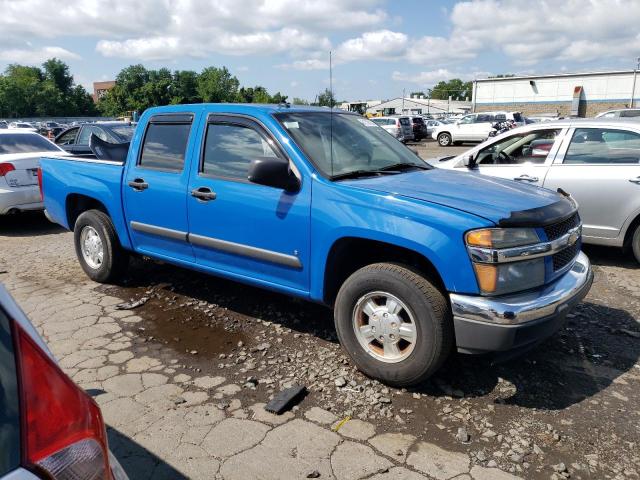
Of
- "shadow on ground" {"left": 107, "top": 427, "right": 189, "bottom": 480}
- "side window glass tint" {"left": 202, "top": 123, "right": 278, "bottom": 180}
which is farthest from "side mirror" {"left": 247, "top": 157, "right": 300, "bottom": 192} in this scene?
"shadow on ground" {"left": 107, "top": 427, "right": 189, "bottom": 480}

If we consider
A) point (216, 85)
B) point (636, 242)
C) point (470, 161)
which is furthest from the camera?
point (216, 85)

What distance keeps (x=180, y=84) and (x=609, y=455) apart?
346 feet

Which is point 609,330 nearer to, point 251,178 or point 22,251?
point 251,178

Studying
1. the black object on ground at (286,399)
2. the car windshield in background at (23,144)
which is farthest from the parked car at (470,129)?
the black object on ground at (286,399)

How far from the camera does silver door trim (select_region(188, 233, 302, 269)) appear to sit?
3828 millimetres

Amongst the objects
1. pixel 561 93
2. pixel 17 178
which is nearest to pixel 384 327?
pixel 17 178

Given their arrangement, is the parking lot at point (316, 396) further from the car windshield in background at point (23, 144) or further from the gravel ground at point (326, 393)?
the car windshield in background at point (23, 144)

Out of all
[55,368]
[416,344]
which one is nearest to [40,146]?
[416,344]

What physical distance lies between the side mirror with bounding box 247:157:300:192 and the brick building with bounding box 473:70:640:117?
173 ft

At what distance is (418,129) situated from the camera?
32031 mm

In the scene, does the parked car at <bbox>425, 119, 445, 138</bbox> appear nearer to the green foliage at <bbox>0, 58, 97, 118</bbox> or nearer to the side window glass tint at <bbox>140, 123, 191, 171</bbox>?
the side window glass tint at <bbox>140, 123, 191, 171</bbox>

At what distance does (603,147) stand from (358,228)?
4.17m

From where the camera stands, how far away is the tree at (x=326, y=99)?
4.40 m

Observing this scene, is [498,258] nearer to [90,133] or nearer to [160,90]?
[90,133]
